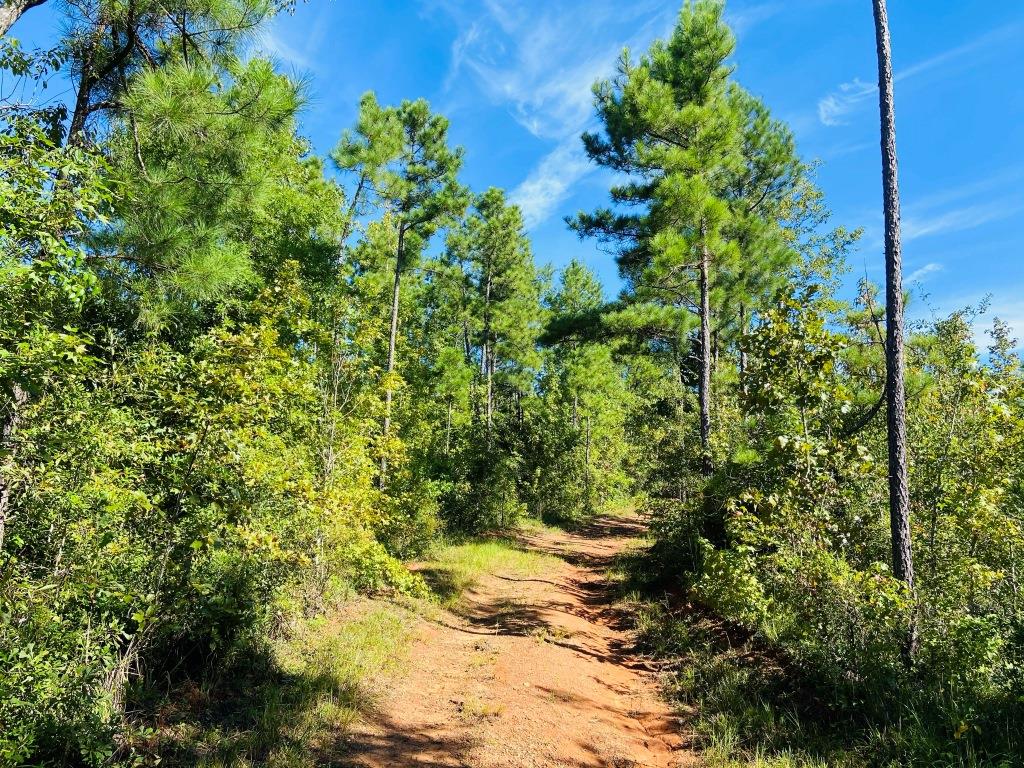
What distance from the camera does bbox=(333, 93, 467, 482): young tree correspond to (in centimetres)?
1431

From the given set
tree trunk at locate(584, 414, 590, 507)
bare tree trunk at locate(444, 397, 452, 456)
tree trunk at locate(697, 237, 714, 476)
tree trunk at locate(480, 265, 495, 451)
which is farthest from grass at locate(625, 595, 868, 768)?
tree trunk at locate(584, 414, 590, 507)

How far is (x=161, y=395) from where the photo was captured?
4344mm

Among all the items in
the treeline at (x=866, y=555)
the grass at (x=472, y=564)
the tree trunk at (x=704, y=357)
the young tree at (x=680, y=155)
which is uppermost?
the young tree at (x=680, y=155)

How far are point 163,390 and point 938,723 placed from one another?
669 cm

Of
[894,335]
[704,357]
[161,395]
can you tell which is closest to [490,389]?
[704,357]

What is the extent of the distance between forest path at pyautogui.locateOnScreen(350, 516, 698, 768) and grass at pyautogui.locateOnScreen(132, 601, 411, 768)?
290 mm

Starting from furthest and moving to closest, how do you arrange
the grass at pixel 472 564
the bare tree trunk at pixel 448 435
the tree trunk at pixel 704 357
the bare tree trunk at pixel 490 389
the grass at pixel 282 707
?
1. the bare tree trunk at pixel 490 389
2. the bare tree trunk at pixel 448 435
3. the tree trunk at pixel 704 357
4. the grass at pixel 472 564
5. the grass at pixel 282 707

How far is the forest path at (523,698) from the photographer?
15.5ft

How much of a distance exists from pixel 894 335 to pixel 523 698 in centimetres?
540

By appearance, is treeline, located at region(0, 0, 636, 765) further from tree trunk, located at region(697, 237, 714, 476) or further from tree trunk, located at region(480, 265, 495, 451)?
tree trunk, located at region(480, 265, 495, 451)

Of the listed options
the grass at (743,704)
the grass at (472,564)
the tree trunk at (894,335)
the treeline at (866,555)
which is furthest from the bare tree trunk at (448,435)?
the tree trunk at (894,335)

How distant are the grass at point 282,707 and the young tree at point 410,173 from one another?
8.89 meters

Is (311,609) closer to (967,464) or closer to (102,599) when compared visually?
(102,599)

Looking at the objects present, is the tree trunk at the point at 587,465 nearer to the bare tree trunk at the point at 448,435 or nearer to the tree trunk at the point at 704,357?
the bare tree trunk at the point at 448,435
